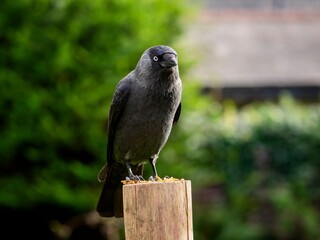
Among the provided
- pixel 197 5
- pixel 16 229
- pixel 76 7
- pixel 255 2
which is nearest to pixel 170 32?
pixel 197 5

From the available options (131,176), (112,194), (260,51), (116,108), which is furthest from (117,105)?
(260,51)

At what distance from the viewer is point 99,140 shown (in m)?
9.59

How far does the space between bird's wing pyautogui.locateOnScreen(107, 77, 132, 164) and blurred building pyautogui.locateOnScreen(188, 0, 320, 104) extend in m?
7.87

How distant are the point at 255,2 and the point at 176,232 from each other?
19368 millimetres

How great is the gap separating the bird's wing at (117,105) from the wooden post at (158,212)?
4.02ft

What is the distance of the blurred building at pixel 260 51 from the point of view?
15.2 meters

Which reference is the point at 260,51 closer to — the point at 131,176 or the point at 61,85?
the point at 61,85

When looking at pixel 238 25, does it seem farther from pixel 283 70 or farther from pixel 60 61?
pixel 60 61

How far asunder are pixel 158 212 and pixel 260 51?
13.0 metres

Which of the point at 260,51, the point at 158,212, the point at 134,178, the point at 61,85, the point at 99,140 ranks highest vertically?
the point at 260,51

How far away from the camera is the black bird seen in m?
5.29

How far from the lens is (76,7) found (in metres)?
9.81

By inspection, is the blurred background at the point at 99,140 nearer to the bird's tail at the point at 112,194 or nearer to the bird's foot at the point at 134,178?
the bird's tail at the point at 112,194

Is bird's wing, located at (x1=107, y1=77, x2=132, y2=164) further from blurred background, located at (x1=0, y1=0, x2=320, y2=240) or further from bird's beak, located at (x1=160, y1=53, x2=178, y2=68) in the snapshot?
blurred background, located at (x1=0, y1=0, x2=320, y2=240)
